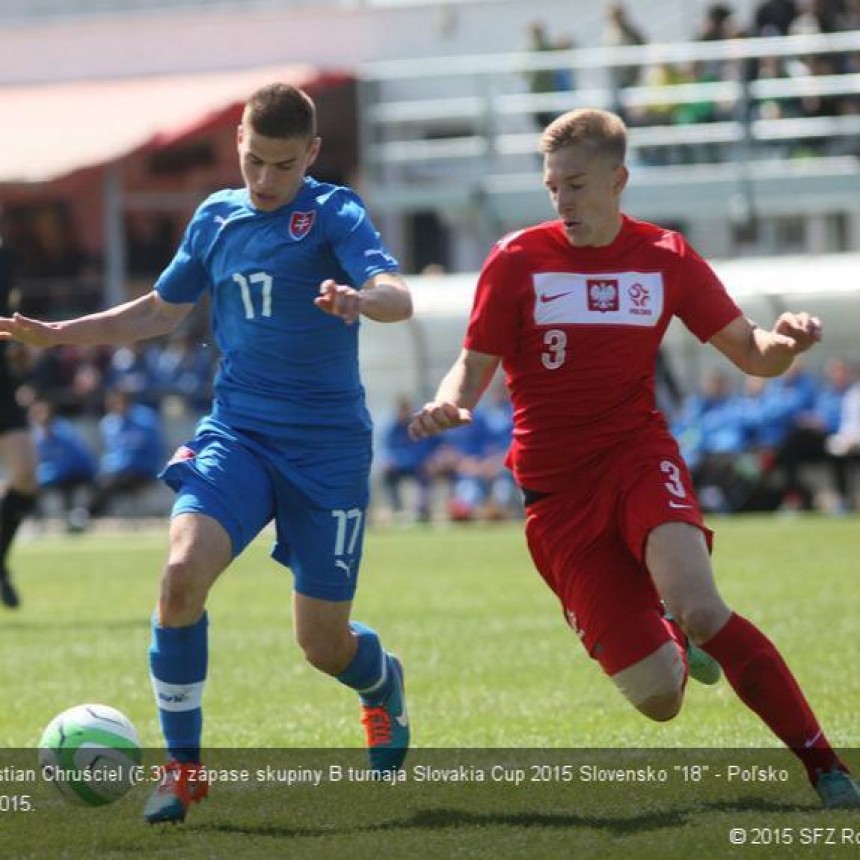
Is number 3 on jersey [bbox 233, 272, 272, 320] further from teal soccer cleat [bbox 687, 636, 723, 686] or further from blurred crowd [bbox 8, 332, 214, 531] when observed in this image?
blurred crowd [bbox 8, 332, 214, 531]

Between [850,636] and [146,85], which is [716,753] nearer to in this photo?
[850,636]

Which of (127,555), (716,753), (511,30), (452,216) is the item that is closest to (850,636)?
(716,753)

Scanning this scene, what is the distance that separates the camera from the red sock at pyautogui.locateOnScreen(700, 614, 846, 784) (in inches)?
242

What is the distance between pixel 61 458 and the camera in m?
25.3

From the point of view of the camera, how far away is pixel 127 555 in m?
19.4

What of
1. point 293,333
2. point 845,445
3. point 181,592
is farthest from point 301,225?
point 845,445

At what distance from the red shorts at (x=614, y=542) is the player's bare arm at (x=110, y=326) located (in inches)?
58.6

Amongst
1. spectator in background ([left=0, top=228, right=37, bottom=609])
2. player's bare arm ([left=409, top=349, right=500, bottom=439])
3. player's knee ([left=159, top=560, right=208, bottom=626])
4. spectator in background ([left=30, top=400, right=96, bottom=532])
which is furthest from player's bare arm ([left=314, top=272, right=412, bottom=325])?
spectator in background ([left=30, top=400, right=96, bottom=532])

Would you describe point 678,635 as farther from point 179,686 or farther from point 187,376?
point 187,376

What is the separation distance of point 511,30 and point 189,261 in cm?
2421

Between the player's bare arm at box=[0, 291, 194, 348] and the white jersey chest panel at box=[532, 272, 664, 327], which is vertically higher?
the white jersey chest panel at box=[532, 272, 664, 327]

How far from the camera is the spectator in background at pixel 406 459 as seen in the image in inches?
961

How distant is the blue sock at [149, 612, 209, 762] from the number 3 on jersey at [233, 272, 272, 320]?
105cm

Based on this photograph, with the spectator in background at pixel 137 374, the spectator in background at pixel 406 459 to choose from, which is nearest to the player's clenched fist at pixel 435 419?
the spectator in background at pixel 406 459
